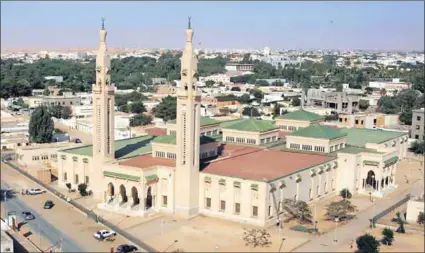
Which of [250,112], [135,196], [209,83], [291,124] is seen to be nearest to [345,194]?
[291,124]

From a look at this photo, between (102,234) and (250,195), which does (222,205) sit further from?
(102,234)

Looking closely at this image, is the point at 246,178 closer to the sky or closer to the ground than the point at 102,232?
closer to the sky

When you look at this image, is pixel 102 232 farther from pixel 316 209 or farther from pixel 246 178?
pixel 316 209

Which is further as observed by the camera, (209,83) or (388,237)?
(209,83)

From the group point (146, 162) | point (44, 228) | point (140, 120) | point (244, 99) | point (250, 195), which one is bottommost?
point (44, 228)

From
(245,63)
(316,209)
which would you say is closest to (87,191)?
(316,209)

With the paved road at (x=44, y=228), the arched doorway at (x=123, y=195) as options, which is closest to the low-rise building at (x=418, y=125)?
the arched doorway at (x=123, y=195)

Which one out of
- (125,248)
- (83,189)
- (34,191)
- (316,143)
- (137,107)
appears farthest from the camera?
(137,107)

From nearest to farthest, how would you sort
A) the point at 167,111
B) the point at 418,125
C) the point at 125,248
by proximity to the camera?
1. the point at 125,248
2. the point at 418,125
3. the point at 167,111
